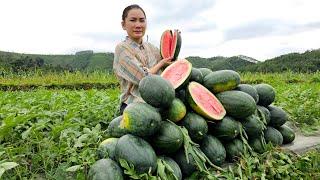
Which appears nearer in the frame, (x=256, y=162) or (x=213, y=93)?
(x=256, y=162)

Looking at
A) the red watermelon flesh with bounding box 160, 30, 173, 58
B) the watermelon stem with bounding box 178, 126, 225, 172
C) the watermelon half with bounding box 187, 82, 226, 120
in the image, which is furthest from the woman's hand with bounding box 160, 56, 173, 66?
the watermelon stem with bounding box 178, 126, 225, 172

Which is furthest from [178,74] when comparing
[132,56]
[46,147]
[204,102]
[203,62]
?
[203,62]

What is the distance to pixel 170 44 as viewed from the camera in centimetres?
462

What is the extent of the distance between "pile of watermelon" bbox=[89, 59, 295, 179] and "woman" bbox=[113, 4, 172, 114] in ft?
2.17

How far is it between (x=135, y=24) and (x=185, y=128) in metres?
1.70

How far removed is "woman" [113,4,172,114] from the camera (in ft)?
15.0

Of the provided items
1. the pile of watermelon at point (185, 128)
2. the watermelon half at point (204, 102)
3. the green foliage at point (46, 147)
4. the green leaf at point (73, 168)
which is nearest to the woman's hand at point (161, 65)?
the pile of watermelon at point (185, 128)

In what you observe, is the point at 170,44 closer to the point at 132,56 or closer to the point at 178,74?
the point at 132,56

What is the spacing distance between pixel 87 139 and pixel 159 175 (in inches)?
30.6

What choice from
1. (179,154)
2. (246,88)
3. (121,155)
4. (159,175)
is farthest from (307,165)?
(121,155)

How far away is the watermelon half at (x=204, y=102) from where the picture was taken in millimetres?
3596

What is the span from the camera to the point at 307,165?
12.6ft

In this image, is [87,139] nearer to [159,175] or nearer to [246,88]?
[159,175]

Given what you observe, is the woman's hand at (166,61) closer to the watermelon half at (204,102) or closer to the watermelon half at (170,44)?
the watermelon half at (170,44)
